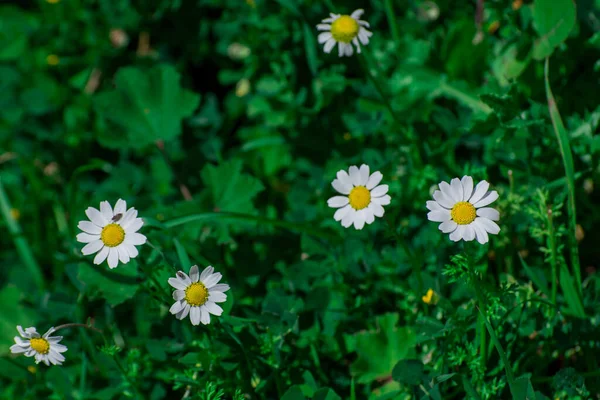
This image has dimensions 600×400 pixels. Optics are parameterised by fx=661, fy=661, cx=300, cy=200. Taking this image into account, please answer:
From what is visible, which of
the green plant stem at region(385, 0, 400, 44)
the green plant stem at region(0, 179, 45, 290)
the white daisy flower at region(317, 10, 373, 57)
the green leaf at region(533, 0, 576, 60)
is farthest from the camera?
the green plant stem at region(0, 179, 45, 290)

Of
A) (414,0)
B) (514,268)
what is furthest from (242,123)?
(514,268)

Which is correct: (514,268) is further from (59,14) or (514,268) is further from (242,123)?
(59,14)

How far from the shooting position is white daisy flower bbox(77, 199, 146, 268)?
199cm

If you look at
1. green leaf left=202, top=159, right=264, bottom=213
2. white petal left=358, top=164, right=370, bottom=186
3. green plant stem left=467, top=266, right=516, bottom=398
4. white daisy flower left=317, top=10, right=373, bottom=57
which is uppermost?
white daisy flower left=317, top=10, right=373, bottom=57

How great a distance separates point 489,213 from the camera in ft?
6.16

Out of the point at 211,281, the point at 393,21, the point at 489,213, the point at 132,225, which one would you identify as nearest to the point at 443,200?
the point at 489,213

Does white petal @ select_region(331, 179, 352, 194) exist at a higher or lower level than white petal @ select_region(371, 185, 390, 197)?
higher

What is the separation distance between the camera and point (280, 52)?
126 inches

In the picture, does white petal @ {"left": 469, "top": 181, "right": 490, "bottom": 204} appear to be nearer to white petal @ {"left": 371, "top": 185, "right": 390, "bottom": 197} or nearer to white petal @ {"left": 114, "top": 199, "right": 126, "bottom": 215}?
white petal @ {"left": 371, "top": 185, "right": 390, "bottom": 197}

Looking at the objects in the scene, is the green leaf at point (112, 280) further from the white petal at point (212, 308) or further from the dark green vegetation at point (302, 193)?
the white petal at point (212, 308)

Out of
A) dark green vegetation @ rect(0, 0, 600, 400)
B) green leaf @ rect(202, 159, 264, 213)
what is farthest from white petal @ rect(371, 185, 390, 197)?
green leaf @ rect(202, 159, 264, 213)

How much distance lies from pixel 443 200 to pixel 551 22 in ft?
3.76

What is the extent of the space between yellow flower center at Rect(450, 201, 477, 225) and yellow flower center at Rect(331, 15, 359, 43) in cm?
81

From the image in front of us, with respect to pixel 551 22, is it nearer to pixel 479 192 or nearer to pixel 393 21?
pixel 393 21
